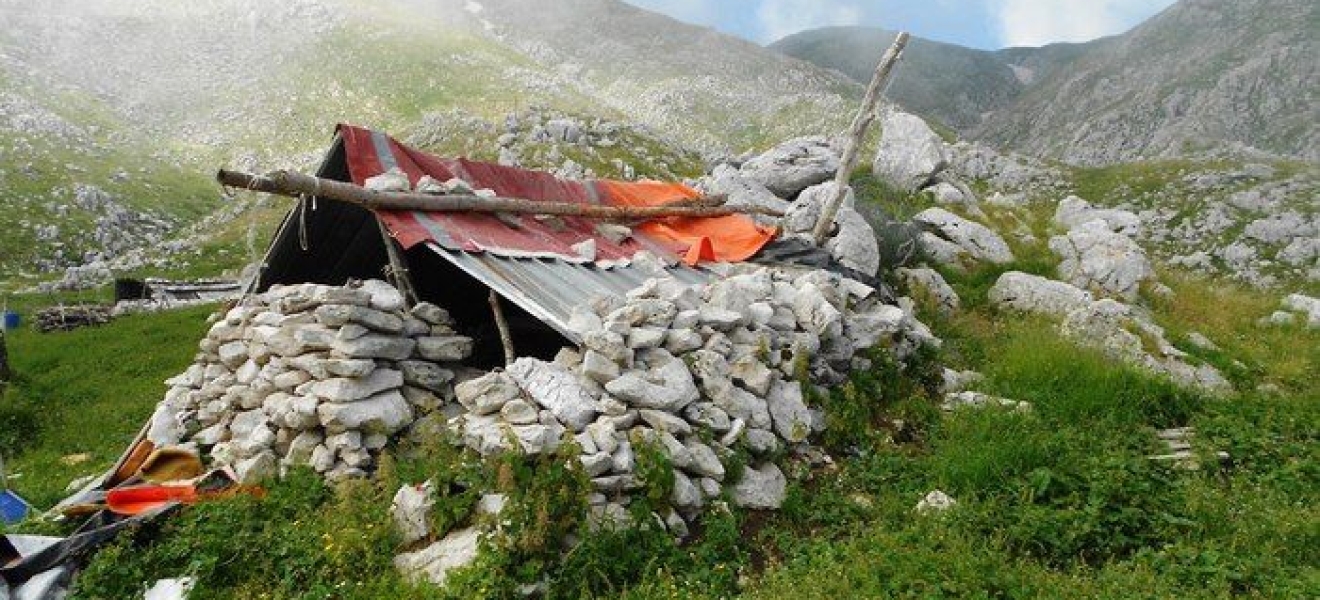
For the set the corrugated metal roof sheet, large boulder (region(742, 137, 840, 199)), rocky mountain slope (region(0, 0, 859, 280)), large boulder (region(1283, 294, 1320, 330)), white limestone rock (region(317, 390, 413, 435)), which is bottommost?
large boulder (region(1283, 294, 1320, 330))

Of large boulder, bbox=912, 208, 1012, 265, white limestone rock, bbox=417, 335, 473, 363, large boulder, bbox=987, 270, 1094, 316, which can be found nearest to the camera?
white limestone rock, bbox=417, 335, 473, 363

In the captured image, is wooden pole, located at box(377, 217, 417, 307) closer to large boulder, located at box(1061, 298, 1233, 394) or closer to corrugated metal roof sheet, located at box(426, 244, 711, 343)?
corrugated metal roof sheet, located at box(426, 244, 711, 343)

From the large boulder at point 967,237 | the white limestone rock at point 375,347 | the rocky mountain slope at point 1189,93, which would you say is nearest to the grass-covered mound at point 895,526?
the white limestone rock at point 375,347

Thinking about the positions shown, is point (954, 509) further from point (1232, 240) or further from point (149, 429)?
point (1232, 240)

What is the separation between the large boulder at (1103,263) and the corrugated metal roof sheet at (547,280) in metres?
12.6

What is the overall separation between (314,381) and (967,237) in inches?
644

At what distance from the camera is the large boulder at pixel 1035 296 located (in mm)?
15586

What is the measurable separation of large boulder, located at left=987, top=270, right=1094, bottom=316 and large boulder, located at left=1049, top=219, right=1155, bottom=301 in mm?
2229

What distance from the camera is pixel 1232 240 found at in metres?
47.5

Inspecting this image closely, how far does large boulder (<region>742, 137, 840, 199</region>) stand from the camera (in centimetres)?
2341

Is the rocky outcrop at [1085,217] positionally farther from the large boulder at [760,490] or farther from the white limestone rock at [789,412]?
the large boulder at [760,490]

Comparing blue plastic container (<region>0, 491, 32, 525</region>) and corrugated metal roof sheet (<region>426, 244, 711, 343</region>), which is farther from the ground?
corrugated metal roof sheet (<region>426, 244, 711, 343</region>)

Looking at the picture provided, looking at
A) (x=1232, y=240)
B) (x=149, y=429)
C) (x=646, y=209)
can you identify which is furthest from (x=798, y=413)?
(x=1232, y=240)

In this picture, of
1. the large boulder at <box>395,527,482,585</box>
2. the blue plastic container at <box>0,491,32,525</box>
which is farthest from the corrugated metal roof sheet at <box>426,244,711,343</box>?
the blue plastic container at <box>0,491,32,525</box>
